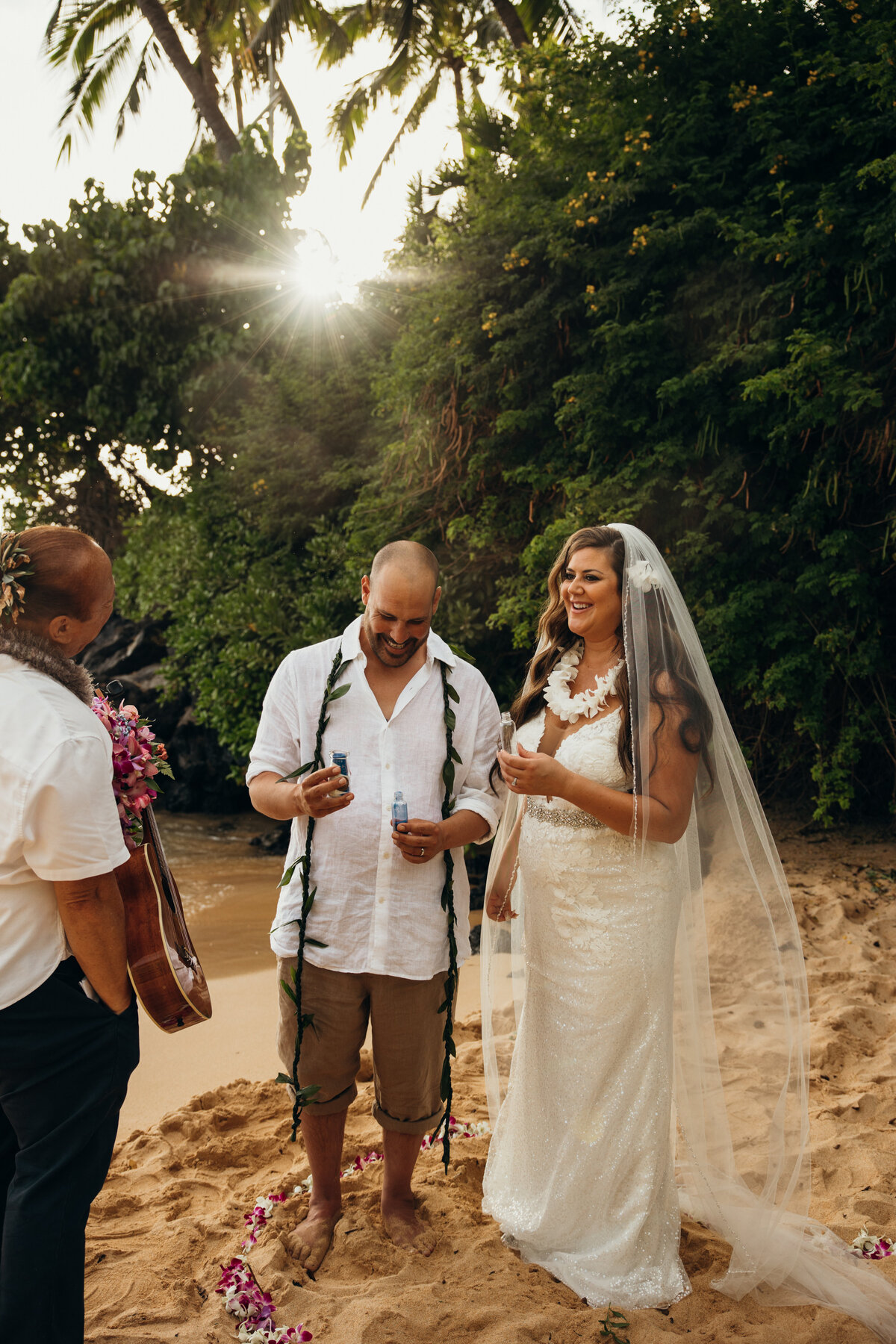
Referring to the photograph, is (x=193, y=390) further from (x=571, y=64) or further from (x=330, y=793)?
(x=330, y=793)

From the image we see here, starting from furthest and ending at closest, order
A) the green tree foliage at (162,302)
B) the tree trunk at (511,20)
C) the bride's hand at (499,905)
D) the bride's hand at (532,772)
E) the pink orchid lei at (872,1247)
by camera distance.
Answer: the green tree foliage at (162,302), the tree trunk at (511,20), the bride's hand at (499,905), the pink orchid lei at (872,1247), the bride's hand at (532,772)

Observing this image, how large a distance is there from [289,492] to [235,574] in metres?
1.34

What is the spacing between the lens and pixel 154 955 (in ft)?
7.57

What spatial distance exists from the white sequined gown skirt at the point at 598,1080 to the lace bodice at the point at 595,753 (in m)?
0.19

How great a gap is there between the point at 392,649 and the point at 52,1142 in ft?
5.56

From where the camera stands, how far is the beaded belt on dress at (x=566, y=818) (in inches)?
116

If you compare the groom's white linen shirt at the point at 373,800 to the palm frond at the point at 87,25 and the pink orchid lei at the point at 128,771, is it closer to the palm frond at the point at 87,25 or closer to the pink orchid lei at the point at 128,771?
the pink orchid lei at the point at 128,771

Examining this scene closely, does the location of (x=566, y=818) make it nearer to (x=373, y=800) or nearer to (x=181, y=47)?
(x=373, y=800)

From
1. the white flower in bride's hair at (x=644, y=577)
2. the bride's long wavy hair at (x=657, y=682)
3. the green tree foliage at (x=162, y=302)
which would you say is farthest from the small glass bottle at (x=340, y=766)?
the green tree foliage at (x=162, y=302)

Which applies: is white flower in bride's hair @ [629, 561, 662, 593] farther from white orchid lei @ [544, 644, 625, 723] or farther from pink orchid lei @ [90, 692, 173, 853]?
pink orchid lei @ [90, 692, 173, 853]

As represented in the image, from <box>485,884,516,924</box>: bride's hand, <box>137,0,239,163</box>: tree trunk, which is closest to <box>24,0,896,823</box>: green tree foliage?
<box>485,884,516,924</box>: bride's hand

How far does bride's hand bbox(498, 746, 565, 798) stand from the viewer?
2.67 m

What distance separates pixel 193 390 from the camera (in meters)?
13.7

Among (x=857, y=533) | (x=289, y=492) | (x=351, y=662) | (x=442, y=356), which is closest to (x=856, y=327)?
(x=857, y=533)
